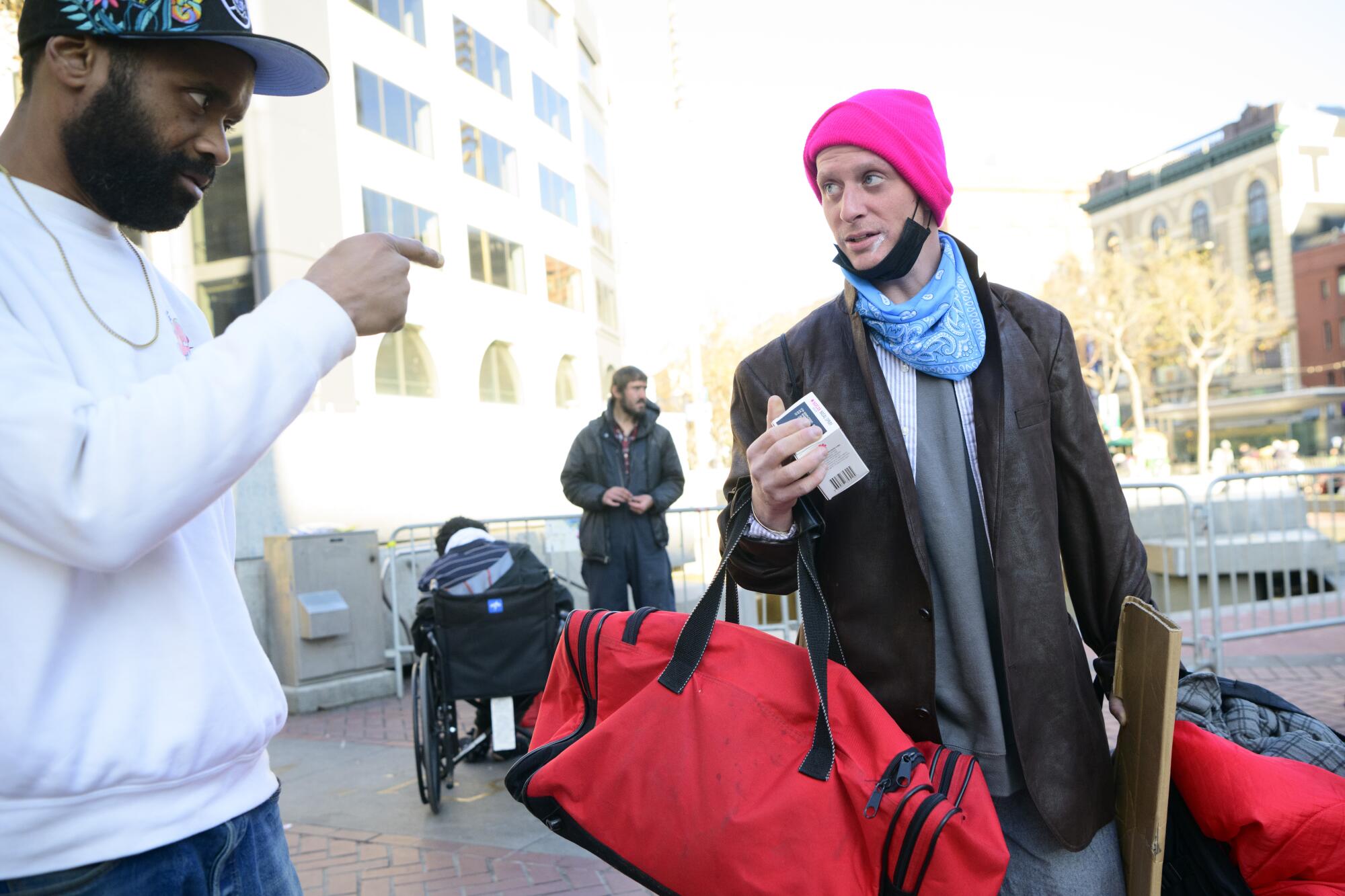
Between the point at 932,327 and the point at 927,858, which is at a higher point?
the point at 932,327

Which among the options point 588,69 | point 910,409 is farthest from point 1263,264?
point 910,409

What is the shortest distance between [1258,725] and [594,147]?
3310 cm

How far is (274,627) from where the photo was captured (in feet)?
26.5

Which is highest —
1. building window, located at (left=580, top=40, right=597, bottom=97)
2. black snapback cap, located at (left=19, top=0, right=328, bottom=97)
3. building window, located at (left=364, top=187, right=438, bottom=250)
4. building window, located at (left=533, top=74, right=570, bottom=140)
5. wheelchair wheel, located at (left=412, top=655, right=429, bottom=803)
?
building window, located at (left=580, top=40, right=597, bottom=97)

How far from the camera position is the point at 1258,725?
6.57 feet

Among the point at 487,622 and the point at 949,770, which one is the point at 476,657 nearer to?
the point at 487,622

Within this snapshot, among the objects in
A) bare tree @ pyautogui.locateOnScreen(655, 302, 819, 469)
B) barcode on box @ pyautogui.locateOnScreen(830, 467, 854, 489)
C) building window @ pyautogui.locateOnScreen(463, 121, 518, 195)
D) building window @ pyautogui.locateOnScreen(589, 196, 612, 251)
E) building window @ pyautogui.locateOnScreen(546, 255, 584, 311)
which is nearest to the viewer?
barcode on box @ pyautogui.locateOnScreen(830, 467, 854, 489)

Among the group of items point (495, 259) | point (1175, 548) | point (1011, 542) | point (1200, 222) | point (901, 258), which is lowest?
point (1175, 548)

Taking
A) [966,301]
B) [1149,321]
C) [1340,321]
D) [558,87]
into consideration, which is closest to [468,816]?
[966,301]

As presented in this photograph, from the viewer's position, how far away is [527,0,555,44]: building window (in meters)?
27.3

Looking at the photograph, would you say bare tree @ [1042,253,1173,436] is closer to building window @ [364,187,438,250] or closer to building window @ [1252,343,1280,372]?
building window @ [1252,343,1280,372]

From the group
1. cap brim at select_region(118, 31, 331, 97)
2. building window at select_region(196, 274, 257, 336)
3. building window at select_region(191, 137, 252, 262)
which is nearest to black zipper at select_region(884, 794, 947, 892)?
cap brim at select_region(118, 31, 331, 97)

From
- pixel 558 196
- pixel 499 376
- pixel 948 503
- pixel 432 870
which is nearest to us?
pixel 948 503

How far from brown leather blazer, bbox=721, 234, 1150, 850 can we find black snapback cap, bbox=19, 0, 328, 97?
1112 mm
